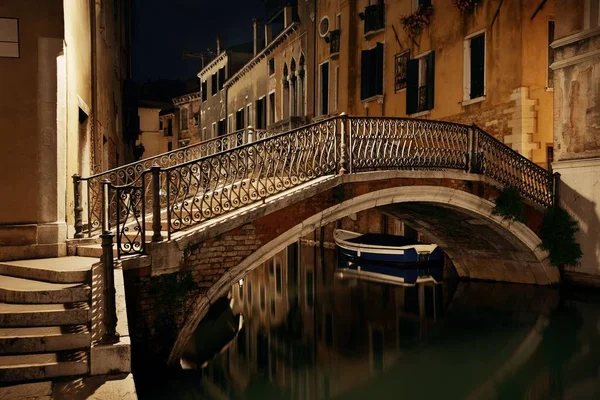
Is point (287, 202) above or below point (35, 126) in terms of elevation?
below

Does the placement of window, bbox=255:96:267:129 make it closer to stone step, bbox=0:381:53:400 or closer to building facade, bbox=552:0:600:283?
building facade, bbox=552:0:600:283

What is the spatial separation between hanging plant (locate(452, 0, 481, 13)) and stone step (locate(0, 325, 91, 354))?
10.9m

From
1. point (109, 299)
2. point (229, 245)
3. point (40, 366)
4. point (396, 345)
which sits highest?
point (229, 245)

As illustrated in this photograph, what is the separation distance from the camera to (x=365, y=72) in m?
15.9

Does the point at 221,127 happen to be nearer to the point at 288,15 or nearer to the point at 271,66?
the point at 271,66

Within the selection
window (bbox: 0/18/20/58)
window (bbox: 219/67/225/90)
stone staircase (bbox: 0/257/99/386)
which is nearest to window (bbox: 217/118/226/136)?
window (bbox: 219/67/225/90)

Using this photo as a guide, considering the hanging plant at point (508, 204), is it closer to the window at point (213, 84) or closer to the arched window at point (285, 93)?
the arched window at point (285, 93)

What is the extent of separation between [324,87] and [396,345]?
40.8 ft

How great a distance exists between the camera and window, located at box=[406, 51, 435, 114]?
13.5 metres

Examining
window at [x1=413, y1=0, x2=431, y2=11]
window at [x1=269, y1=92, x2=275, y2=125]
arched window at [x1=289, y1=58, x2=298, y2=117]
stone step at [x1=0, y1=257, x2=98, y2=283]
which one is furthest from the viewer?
window at [x1=269, y1=92, x2=275, y2=125]

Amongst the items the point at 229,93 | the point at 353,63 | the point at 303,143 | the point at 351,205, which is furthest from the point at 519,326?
the point at 229,93

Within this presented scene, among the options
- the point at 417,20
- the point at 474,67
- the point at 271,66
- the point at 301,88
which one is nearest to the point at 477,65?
the point at 474,67

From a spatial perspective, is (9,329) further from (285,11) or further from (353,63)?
(285,11)

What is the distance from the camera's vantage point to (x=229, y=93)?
2973 centimetres
